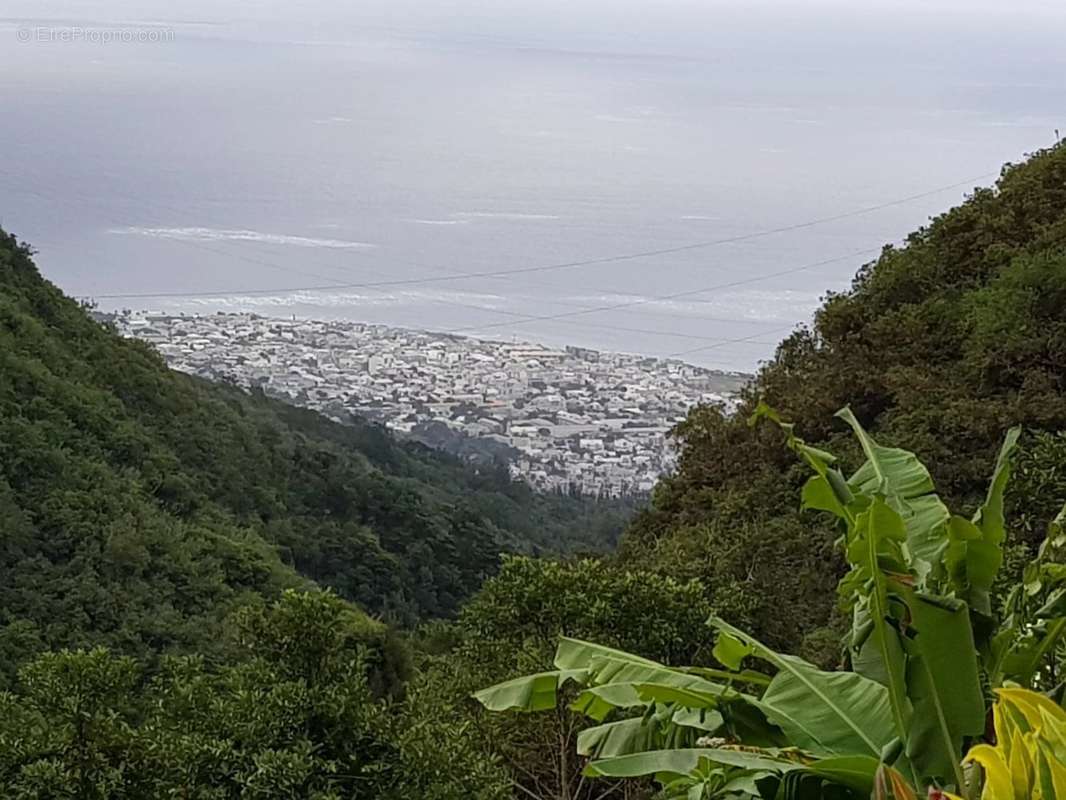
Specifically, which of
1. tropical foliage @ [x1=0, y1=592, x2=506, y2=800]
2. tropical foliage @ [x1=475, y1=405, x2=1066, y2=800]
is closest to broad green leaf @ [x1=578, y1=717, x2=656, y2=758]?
tropical foliage @ [x1=475, y1=405, x2=1066, y2=800]

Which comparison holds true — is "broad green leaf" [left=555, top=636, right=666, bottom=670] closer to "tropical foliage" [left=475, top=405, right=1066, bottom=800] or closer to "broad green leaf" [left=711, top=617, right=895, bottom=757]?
"tropical foliage" [left=475, top=405, right=1066, bottom=800]

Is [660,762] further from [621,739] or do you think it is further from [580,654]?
[580,654]

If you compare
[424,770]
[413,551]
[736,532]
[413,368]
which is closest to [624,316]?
[413,368]

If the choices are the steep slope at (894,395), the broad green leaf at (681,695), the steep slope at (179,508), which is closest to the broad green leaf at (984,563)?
the broad green leaf at (681,695)

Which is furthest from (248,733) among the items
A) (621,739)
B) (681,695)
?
(681,695)

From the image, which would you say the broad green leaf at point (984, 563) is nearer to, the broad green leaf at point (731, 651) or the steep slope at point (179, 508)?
the broad green leaf at point (731, 651)
